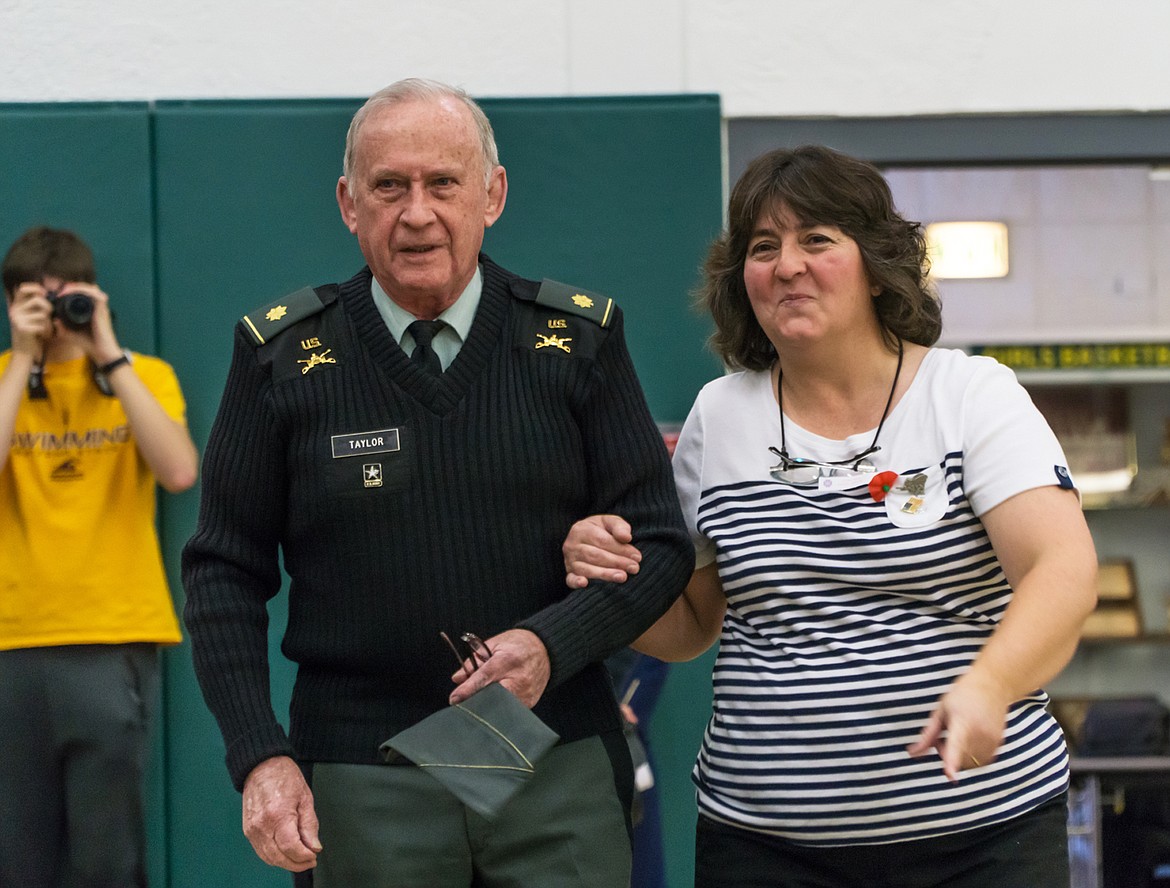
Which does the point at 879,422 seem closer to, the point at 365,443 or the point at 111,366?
the point at 365,443

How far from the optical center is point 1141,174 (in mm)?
4738

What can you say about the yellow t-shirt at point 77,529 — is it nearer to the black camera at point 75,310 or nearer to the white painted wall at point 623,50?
the black camera at point 75,310

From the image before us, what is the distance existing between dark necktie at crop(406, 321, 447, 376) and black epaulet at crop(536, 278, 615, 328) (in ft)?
0.58

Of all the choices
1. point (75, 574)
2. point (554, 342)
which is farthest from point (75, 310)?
point (554, 342)

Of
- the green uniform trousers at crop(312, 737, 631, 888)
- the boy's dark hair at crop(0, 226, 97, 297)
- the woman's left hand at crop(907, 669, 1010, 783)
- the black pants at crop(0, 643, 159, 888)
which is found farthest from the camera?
the boy's dark hair at crop(0, 226, 97, 297)

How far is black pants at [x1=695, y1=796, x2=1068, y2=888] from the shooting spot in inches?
82.0

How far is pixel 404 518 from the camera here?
2.07 m

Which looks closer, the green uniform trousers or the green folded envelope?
the green folded envelope

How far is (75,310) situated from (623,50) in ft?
5.91

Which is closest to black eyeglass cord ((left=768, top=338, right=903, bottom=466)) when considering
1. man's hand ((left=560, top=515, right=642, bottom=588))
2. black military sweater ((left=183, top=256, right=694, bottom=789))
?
black military sweater ((left=183, top=256, right=694, bottom=789))

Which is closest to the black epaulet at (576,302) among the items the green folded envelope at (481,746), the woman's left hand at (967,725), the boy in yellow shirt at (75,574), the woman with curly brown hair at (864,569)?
the woman with curly brown hair at (864,569)

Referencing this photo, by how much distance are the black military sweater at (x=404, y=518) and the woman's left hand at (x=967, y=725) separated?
0.46 meters

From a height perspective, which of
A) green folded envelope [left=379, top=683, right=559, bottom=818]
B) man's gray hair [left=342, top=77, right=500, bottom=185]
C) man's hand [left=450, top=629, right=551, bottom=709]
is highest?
man's gray hair [left=342, top=77, right=500, bottom=185]

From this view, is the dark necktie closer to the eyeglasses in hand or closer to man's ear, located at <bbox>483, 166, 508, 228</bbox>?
man's ear, located at <bbox>483, 166, 508, 228</bbox>
